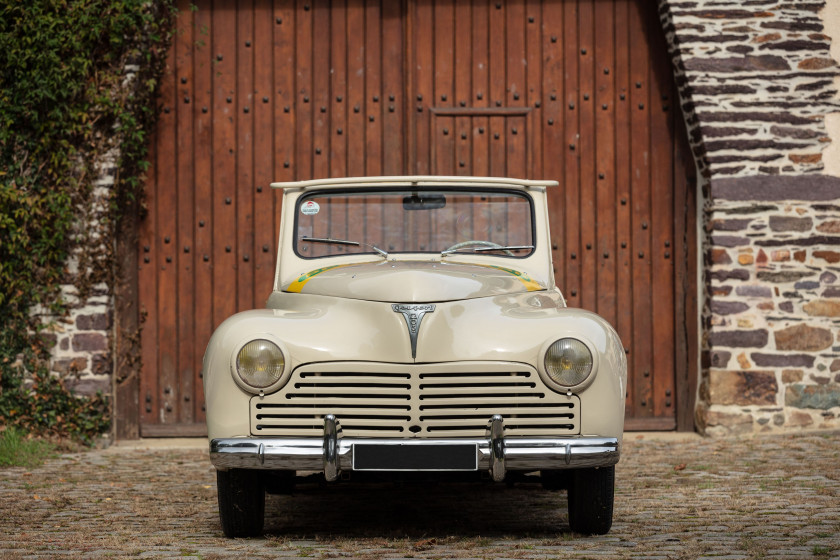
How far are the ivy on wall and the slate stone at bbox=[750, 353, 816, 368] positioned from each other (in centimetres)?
440

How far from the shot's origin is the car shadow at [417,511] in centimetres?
438

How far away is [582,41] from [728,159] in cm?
138

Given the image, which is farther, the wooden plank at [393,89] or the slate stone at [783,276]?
the wooden plank at [393,89]

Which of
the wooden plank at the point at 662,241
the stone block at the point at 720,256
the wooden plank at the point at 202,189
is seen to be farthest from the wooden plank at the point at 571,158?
the wooden plank at the point at 202,189

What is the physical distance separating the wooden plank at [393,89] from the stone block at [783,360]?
2791 millimetres

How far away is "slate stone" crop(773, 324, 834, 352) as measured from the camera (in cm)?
716

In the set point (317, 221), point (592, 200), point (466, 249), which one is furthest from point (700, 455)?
point (317, 221)

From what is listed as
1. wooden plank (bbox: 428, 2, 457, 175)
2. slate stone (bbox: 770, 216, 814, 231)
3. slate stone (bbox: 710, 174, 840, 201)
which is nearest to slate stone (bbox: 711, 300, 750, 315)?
→ slate stone (bbox: 770, 216, 814, 231)

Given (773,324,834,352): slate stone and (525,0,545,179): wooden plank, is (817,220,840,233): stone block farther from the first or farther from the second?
(525,0,545,179): wooden plank

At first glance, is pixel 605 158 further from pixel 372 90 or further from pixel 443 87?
pixel 372 90

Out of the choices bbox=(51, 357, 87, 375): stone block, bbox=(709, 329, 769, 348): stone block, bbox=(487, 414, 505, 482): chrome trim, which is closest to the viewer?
bbox=(487, 414, 505, 482): chrome trim

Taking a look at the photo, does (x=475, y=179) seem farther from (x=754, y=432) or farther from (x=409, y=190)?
(x=754, y=432)

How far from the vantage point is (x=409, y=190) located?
4898mm

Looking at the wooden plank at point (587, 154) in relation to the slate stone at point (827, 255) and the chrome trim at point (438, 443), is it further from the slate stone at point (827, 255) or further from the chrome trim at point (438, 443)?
the chrome trim at point (438, 443)
